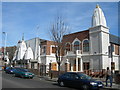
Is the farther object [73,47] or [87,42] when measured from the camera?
[73,47]

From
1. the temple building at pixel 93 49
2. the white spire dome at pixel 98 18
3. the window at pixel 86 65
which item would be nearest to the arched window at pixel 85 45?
the temple building at pixel 93 49

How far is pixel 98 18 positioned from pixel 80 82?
17566 mm

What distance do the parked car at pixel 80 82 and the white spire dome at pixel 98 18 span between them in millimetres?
15870

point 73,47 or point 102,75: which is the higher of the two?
point 73,47

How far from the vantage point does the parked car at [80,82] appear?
12.5 metres

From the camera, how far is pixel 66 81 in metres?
14.4

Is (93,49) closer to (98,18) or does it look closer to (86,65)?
(86,65)

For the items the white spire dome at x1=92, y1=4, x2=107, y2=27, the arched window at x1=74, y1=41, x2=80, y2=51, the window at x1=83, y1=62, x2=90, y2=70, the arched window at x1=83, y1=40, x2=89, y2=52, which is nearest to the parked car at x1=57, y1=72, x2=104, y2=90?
the window at x1=83, y1=62, x2=90, y2=70

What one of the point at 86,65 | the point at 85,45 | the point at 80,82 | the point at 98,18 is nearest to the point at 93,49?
the point at 85,45

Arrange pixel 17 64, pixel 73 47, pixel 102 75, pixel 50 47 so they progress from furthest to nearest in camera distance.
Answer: pixel 17 64 → pixel 50 47 → pixel 73 47 → pixel 102 75

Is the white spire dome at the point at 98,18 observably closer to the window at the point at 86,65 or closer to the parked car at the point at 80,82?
the window at the point at 86,65

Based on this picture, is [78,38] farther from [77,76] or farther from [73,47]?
[77,76]

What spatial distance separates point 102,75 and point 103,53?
15.9 feet

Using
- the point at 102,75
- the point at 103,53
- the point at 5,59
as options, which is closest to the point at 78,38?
the point at 103,53
